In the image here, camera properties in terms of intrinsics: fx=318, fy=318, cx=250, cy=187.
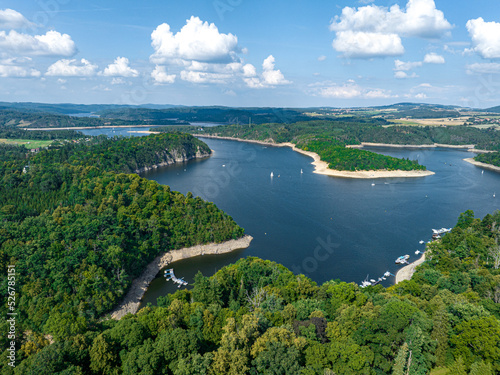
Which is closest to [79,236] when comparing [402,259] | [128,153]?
[402,259]

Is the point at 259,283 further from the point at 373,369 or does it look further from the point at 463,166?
the point at 463,166

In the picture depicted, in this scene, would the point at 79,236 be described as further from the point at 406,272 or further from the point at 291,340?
the point at 406,272

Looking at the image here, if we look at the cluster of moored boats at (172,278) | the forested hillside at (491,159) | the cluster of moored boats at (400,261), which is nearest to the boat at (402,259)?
the cluster of moored boats at (400,261)

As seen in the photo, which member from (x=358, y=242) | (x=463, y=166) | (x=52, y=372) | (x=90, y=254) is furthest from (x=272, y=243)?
(x=463, y=166)

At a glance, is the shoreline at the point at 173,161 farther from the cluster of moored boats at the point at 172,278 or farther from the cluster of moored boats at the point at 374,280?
the cluster of moored boats at the point at 374,280

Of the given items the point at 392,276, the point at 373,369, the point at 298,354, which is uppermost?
the point at 298,354

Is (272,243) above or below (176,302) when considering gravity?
below
